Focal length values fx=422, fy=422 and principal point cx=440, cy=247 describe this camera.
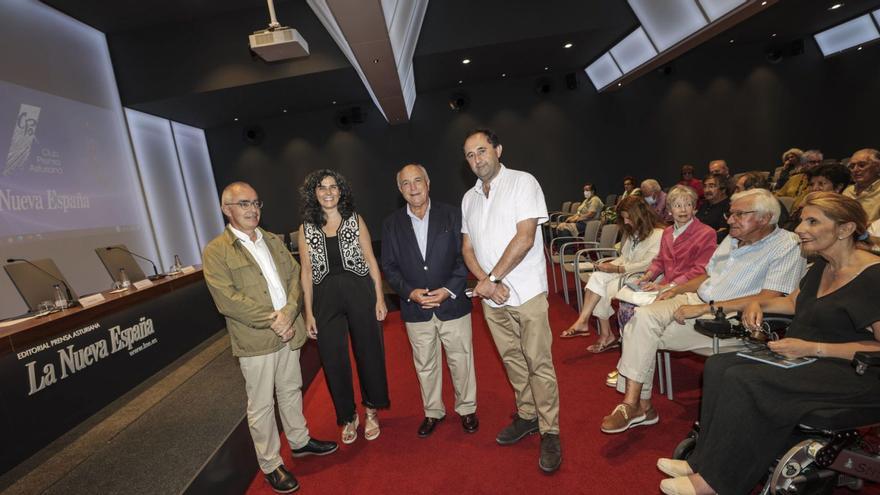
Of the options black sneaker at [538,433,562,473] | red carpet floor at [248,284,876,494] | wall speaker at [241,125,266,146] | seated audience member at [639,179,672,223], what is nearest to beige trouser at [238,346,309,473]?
red carpet floor at [248,284,876,494]

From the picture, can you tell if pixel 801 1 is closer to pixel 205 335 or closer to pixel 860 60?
pixel 860 60

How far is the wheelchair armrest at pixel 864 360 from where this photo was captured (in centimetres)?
144

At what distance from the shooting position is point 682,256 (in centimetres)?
291

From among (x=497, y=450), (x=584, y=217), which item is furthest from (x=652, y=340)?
(x=584, y=217)

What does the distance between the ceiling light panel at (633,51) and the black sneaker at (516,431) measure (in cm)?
737

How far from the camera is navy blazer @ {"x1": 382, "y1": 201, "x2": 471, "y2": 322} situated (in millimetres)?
2469

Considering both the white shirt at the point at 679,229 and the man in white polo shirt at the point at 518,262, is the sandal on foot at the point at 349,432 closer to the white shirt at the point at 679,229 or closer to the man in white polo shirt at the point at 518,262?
the man in white polo shirt at the point at 518,262

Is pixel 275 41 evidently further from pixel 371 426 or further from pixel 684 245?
pixel 684 245

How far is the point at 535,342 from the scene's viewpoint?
218 cm

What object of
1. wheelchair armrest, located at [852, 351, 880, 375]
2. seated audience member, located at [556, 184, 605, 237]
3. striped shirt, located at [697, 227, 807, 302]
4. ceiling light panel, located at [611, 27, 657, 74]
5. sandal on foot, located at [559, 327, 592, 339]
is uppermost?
ceiling light panel, located at [611, 27, 657, 74]

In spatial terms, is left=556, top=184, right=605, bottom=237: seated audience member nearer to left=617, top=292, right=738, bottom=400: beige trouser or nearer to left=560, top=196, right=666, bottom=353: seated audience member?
left=560, top=196, right=666, bottom=353: seated audience member

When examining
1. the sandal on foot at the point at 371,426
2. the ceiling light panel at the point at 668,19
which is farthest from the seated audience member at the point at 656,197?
the sandal on foot at the point at 371,426

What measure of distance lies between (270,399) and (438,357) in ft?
3.24

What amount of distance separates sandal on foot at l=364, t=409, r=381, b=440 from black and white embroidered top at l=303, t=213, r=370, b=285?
3.13 feet
